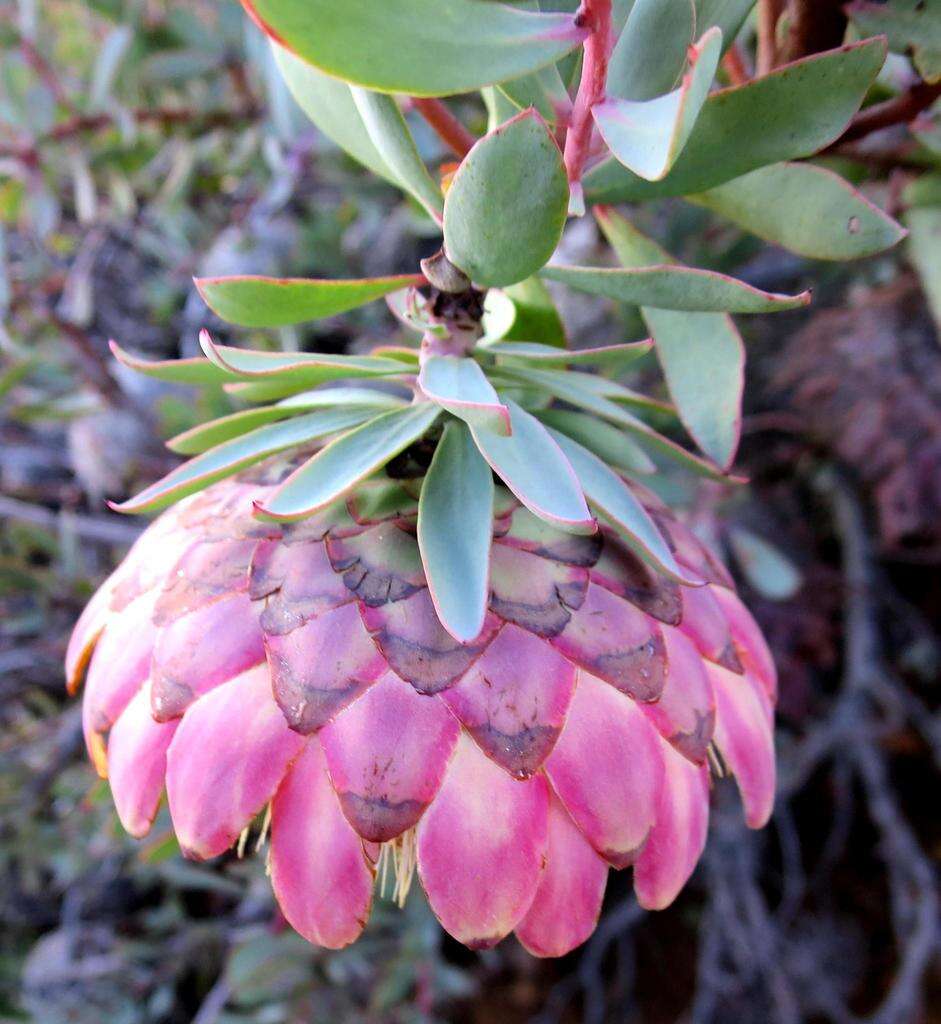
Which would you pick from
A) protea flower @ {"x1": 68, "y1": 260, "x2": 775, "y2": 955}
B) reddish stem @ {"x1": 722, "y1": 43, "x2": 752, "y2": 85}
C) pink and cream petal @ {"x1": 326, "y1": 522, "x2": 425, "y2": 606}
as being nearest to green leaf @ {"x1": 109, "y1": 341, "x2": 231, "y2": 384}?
protea flower @ {"x1": 68, "y1": 260, "x2": 775, "y2": 955}

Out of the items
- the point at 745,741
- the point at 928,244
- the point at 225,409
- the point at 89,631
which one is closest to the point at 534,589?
the point at 745,741

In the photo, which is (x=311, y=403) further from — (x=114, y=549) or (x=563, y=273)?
(x=114, y=549)

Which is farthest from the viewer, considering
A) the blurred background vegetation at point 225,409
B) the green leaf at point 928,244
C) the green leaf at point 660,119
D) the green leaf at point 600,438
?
the blurred background vegetation at point 225,409

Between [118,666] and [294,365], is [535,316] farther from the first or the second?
[118,666]

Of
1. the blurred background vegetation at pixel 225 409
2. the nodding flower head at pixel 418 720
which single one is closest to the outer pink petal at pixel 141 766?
the nodding flower head at pixel 418 720

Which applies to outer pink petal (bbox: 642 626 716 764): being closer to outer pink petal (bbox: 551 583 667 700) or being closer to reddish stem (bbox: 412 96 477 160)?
outer pink petal (bbox: 551 583 667 700)

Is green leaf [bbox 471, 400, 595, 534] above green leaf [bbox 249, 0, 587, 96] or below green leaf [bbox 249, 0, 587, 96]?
below

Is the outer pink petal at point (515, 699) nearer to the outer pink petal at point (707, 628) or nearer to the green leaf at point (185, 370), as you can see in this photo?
the outer pink petal at point (707, 628)
